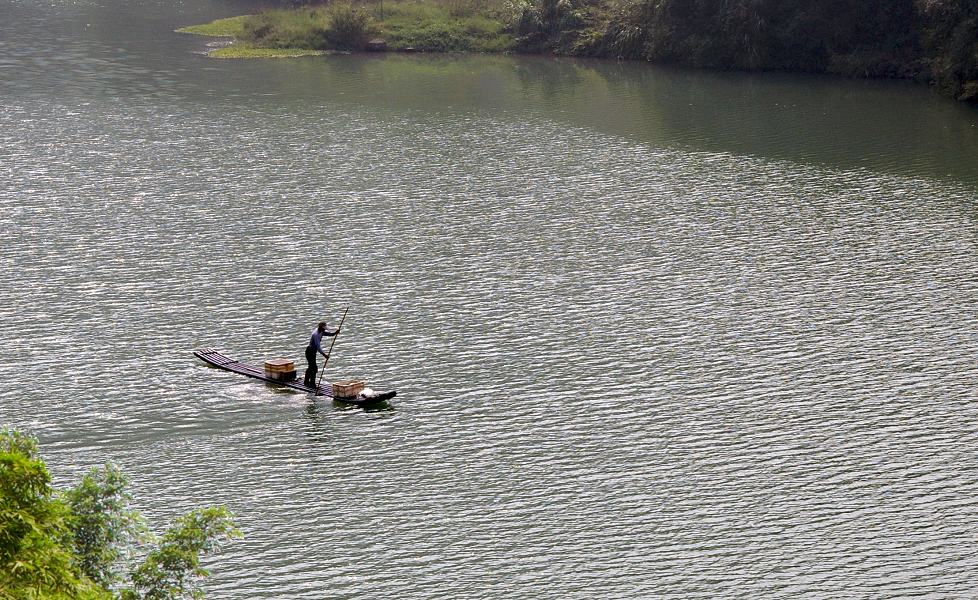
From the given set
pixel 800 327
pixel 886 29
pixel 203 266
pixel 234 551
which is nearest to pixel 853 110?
pixel 886 29

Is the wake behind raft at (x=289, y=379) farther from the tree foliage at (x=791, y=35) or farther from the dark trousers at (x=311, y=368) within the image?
the tree foliage at (x=791, y=35)

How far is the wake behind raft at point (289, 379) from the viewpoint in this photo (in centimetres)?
4028

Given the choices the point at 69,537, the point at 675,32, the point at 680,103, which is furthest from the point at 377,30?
the point at 69,537

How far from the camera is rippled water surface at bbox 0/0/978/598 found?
105ft

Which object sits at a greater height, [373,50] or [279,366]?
[373,50]

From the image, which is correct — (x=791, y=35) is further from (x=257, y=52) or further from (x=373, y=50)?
(x=257, y=52)

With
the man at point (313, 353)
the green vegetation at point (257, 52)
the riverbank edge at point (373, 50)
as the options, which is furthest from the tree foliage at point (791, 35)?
the man at point (313, 353)

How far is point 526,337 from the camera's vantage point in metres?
47.1

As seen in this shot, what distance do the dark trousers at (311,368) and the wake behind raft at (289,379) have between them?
0.20 m

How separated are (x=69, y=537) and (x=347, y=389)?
66.9 feet

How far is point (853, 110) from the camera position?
9238 centimetres

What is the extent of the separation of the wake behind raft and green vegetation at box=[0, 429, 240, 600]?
663 inches

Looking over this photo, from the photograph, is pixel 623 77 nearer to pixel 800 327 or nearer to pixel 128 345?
pixel 800 327

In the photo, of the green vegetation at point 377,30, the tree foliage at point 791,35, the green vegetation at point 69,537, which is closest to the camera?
the green vegetation at point 69,537
